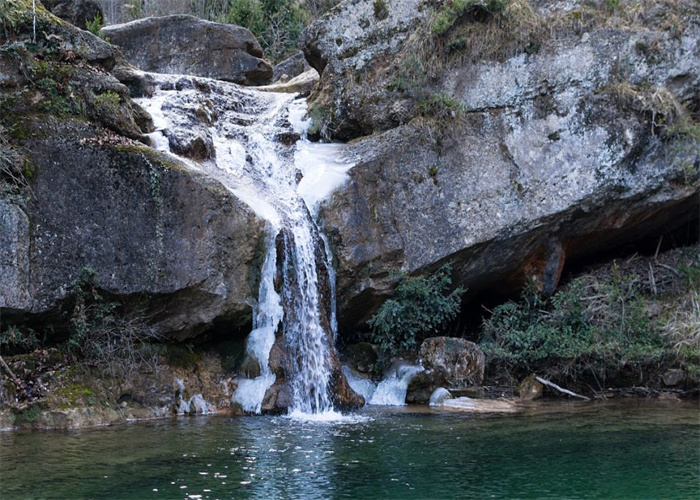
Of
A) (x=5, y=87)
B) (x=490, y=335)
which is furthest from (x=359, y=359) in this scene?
(x=5, y=87)

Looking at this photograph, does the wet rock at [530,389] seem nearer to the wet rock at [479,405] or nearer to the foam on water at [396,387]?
the wet rock at [479,405]

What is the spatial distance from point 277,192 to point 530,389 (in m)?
5.46

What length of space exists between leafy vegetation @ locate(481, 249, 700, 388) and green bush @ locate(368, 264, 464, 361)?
3.60ft

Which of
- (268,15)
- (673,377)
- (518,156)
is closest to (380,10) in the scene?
(518,156)

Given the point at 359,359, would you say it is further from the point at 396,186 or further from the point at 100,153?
the point at 100,153

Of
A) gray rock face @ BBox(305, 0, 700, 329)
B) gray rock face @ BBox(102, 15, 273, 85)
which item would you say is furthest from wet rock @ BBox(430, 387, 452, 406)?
gray rock face @ BBox(102, 15, 273, 85)

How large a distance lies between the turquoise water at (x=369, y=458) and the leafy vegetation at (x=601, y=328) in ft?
6.77

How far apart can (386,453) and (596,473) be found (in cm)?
212

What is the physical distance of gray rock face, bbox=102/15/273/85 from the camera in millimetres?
19594

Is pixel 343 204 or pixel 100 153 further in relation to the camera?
pixel 343 204

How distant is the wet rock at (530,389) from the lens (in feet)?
38.7

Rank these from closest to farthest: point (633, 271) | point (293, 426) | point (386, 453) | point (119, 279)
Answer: point (386, 453) < point (293, 426) < point (119, 279) < point (633, 271)

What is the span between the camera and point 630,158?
41.6 feet

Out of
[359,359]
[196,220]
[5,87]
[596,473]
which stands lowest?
[596,473]
